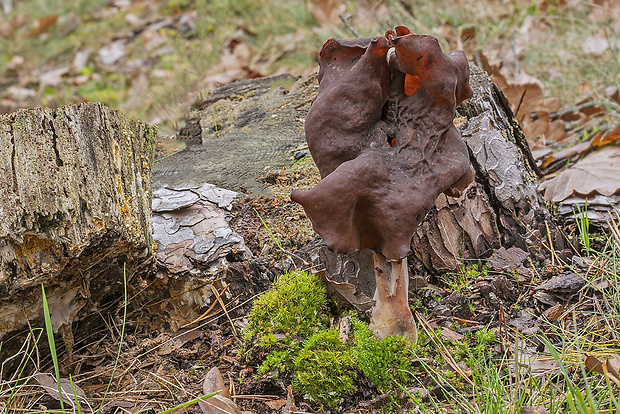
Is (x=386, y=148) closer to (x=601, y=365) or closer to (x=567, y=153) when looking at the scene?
(x=601, y=365)

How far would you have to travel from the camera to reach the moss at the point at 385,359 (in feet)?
6.70

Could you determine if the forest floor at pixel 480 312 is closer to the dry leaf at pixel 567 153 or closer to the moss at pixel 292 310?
the dry leaf at pixel 567 153

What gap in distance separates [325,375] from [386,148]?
3.15 ft

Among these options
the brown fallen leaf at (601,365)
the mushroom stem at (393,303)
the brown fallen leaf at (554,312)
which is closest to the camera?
the brown fallen leaf at (601,365)

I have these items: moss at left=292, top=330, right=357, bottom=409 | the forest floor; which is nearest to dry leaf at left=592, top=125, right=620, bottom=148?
the forest floor

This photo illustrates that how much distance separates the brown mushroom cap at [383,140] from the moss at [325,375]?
45cm

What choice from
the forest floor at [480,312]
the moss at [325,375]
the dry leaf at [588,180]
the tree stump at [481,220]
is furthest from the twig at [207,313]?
the dry leaf at [588,180]

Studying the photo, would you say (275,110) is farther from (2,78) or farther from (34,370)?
(2,78)

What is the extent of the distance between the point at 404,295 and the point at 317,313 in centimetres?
43

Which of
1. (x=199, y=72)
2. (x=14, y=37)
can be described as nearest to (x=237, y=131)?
(x=199, y=72)

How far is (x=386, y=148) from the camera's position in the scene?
2.07 metres

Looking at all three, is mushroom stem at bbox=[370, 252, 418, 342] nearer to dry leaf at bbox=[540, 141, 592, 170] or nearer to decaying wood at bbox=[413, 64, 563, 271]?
decaying wood at bbox=[413, 64, 563, 271]

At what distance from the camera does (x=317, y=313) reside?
Result: 2.35 m

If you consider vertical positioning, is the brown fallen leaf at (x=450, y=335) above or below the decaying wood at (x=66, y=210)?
below
